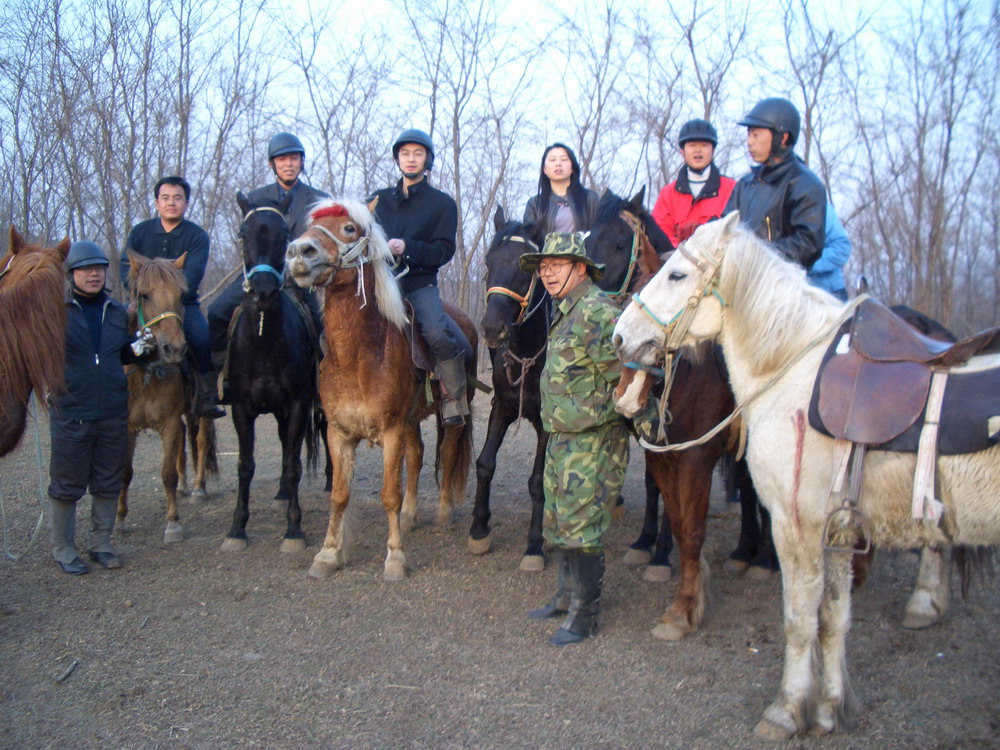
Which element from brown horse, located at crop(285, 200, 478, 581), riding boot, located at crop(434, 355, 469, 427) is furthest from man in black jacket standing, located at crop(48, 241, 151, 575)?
riding boot, located at crop(434, 355, 469, 427)

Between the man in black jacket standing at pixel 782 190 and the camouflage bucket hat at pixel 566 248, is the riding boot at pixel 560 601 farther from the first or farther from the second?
the man in black jacket standing at pixel 782 190

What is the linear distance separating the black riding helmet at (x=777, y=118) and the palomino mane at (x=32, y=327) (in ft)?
14.4

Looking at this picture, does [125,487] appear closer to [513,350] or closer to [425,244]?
[425,244]

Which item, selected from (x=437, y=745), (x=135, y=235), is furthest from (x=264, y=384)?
(x=437, y=745)

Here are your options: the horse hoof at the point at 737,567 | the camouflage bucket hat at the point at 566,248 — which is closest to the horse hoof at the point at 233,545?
the camouflage bucket hat at the point at 566,248

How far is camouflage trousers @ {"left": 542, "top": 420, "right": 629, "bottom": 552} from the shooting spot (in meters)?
3.95

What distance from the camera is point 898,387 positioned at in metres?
2.83

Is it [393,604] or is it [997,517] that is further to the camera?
[393,604]

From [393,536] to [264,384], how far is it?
5.32ft

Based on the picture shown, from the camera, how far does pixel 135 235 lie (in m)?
6.45

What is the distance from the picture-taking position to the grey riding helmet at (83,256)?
504 centimetres

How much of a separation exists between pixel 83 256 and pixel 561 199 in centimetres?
352

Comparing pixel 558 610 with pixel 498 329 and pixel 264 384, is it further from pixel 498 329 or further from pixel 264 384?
pixel 264 384

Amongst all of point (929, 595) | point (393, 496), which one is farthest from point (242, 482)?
point (929, 595)
